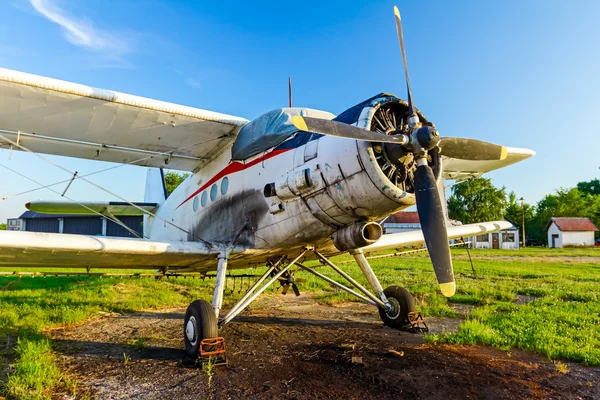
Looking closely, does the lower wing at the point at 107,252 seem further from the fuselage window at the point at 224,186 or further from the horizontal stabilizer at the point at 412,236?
the horizontal stabilizer at the point at 412,236

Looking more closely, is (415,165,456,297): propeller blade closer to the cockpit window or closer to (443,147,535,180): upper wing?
the cockpit window

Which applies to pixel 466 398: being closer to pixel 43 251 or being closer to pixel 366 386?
pixel 366 386

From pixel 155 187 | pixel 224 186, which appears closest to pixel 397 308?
pixel 224 186

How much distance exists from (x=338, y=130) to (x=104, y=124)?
14.8 ft

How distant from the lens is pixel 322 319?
306 inches

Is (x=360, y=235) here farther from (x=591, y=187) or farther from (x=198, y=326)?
(x=591, y=187)

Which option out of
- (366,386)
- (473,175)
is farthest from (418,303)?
(366,386)

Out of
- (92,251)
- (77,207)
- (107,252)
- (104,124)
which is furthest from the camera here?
(77,207)

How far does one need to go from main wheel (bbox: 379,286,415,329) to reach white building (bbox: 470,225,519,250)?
54618mm

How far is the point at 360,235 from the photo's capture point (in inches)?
199

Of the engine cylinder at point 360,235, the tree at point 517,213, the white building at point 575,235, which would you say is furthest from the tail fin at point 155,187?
the tree at point 517,213

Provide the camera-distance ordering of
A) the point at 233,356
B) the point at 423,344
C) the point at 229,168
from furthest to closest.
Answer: the point at 229,168 → the point at 423,344 → the point at 233,356

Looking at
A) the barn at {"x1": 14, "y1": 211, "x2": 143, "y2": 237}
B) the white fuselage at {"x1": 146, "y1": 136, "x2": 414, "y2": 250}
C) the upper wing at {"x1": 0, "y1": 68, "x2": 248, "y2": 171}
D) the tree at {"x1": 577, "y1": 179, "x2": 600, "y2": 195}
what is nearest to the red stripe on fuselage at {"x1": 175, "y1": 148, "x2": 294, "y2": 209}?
the white fuselage at {"x1": 146, "y1": 136, "x2": 414, "y2": 250}

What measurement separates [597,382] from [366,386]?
2465mm
